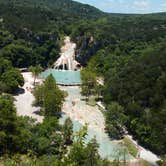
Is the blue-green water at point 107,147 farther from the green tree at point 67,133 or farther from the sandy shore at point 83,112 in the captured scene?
the green tree at point 67,133

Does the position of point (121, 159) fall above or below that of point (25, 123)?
below

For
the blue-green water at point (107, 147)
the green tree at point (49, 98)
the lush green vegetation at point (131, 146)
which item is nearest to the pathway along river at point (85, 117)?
the blue-green water at point (107, 147)

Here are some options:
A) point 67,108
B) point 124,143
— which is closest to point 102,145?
point 124,143

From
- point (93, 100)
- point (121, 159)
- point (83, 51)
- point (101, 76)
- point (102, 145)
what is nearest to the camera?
point (121, 159)

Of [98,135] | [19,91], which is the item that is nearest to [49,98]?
[98,135]

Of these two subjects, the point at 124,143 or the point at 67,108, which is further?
the point at 67,108

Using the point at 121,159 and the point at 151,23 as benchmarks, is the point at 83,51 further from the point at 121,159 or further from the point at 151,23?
the point at 121,159
